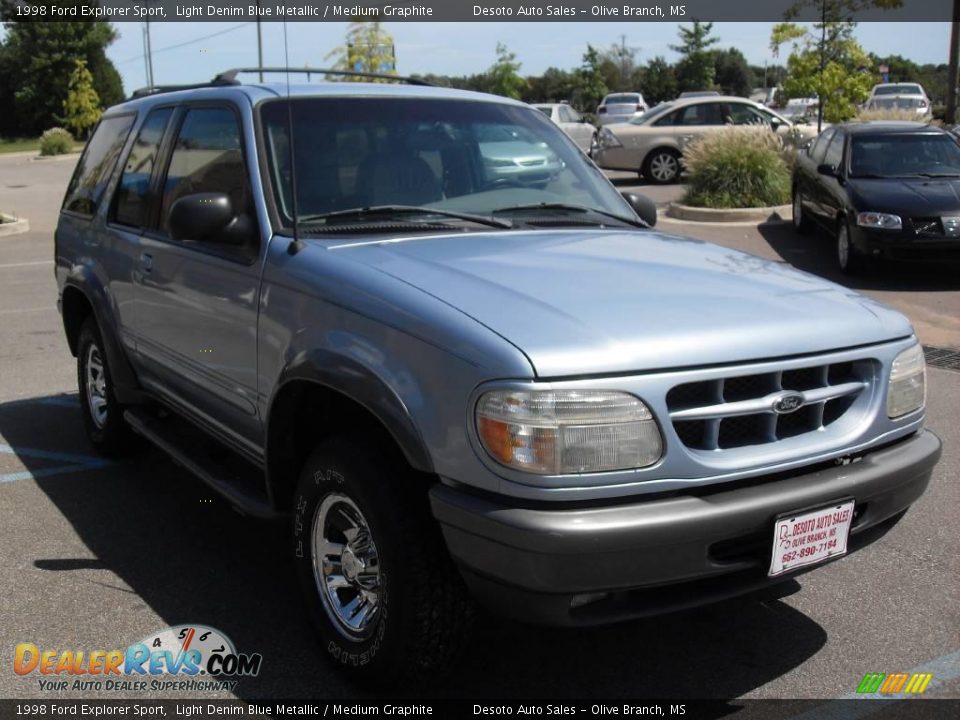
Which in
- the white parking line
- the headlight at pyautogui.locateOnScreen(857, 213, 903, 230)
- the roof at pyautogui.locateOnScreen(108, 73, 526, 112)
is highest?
the roof at pyautogui.locateOnScreen(108, 73, 526, 112)

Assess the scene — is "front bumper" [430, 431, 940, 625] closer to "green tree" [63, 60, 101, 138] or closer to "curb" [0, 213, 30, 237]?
"curb" [0, 213, 30, 237]

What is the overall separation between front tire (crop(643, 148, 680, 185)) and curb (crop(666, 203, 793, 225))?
201 inches

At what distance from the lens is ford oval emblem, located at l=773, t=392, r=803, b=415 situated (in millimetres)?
2928

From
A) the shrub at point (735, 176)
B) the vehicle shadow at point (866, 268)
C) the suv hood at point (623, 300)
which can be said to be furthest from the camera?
the shrub at point (735, 176)

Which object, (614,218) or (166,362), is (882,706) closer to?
(614,218)

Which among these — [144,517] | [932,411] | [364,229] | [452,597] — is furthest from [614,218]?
[932,411]

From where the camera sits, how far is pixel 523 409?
2.71m

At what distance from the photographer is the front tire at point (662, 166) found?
20.5 metres

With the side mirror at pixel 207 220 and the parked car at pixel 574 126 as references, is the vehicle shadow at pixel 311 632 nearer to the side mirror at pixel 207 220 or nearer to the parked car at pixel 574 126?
the side mirror at pixel 207 220

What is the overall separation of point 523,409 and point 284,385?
3.65 ft

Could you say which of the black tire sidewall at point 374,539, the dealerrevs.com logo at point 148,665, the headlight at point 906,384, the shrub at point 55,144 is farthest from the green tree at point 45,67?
the headlight at point 906,384

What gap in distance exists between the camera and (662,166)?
20.6 m

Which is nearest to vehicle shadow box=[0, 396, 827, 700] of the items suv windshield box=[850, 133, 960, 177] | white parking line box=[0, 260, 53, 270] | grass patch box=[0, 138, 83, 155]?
suv windshield box=[850, 133, 960, 177]

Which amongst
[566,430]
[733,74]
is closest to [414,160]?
[566,430]
